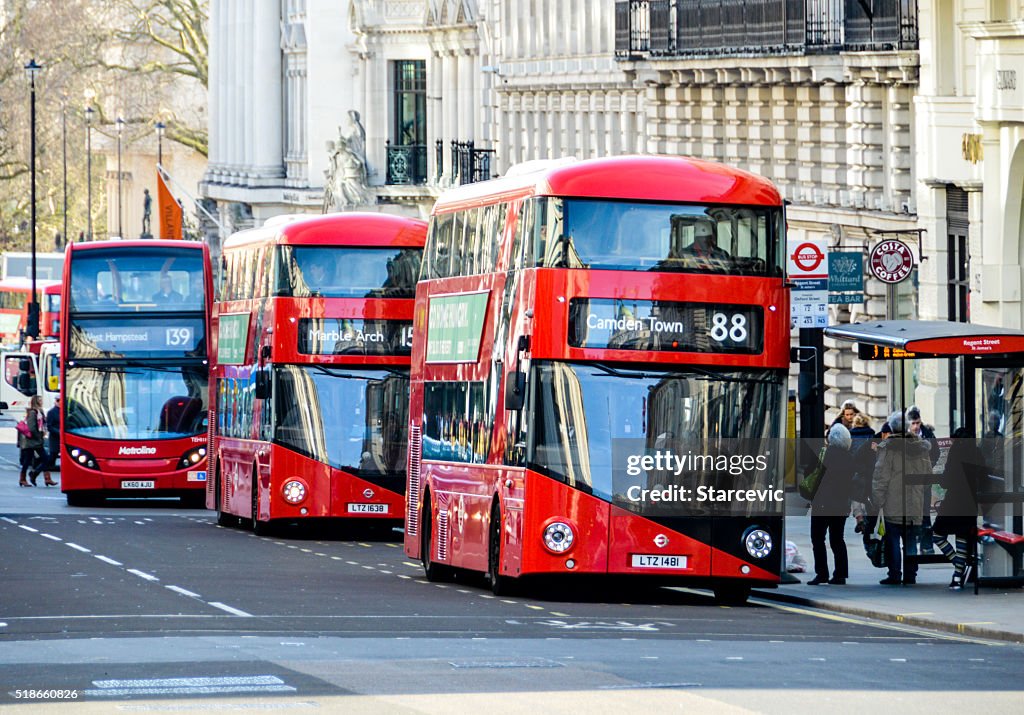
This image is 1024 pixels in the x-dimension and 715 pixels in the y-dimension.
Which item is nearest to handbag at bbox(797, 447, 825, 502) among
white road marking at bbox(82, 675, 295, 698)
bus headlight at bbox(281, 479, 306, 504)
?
bus headlight at bbox(281, 479, 306, 504)

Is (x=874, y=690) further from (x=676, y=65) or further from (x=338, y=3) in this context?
(x=338, y=3)

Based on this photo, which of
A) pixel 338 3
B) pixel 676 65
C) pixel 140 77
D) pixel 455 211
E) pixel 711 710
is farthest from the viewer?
pixel 140 77

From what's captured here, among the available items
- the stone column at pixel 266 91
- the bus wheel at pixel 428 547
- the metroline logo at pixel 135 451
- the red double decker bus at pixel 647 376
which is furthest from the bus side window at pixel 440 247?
the stone column at pixel 266 91

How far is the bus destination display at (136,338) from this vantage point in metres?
42.4

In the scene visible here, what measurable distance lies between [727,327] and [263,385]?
12.0m

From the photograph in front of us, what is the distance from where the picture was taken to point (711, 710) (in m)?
14.8

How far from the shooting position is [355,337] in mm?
32938

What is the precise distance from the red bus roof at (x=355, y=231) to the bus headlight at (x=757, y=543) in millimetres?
11179

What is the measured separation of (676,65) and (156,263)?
11.9 m

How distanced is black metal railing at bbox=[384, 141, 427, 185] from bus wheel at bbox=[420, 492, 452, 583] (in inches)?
1791

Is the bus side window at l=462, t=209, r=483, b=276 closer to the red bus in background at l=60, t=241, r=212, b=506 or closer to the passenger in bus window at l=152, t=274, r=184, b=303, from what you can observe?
the red bus in background at l=60, t=241, r=212, b=506

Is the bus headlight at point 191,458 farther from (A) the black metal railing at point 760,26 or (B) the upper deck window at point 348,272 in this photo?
(A) the black metal railing at point 760,26

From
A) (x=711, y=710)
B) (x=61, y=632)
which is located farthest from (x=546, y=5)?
(x=711, y=710)

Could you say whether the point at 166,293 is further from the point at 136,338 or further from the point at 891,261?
the point at 891,261
